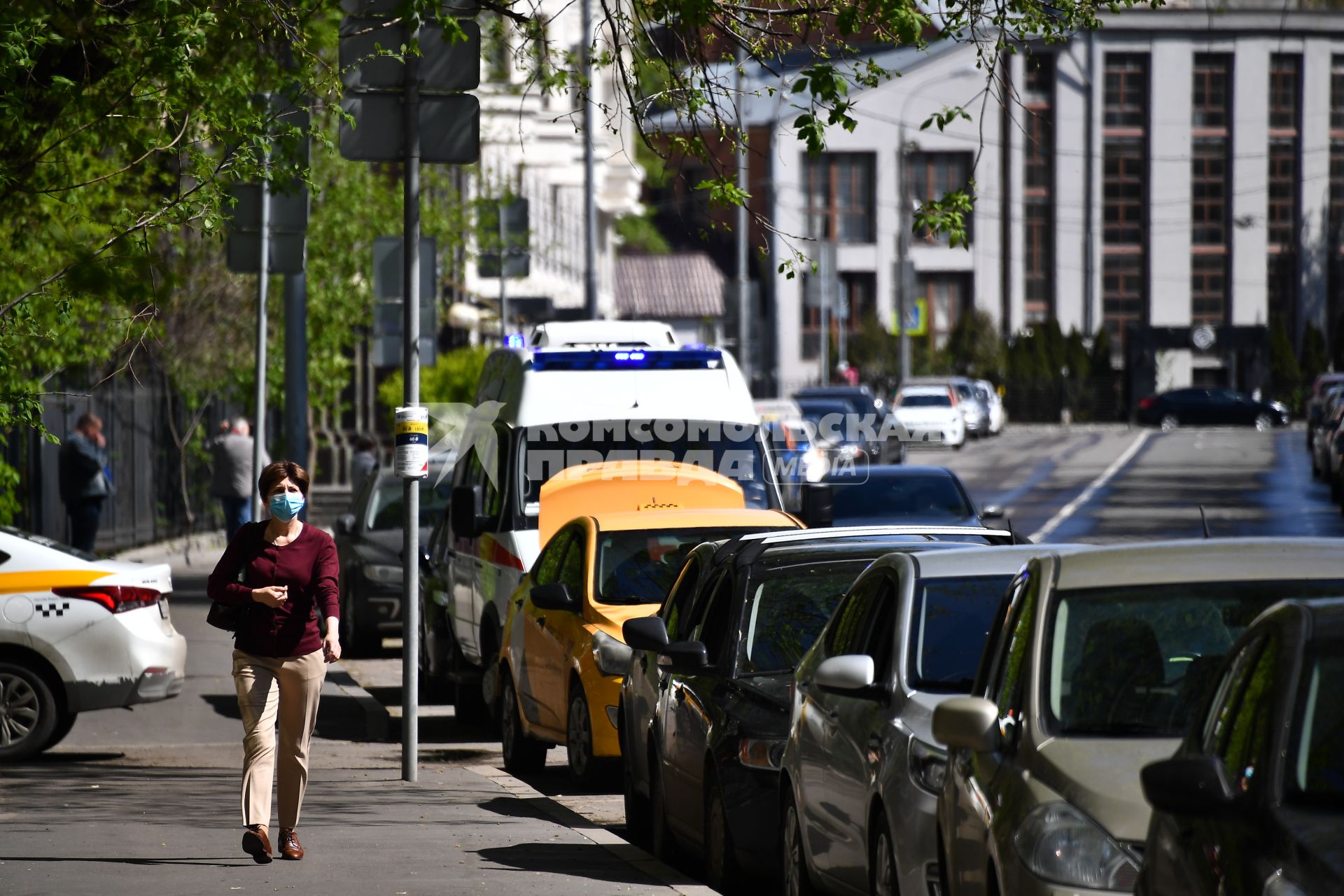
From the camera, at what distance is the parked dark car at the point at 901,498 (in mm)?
19828

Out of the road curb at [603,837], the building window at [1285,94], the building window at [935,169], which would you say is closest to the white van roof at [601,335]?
the road curb at [603,837]

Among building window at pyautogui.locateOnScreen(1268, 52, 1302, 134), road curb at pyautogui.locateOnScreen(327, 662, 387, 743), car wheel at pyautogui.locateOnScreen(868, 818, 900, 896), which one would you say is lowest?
road curb at pyautogui.locateOnScreen(327, 662, 387, 743)

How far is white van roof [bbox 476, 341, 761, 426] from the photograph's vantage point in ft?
50.9

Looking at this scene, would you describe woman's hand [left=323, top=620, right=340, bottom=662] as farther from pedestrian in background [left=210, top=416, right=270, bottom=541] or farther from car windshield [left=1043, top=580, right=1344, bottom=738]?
pedestrian in background [left=210, top=416, right=270, bottom=541]

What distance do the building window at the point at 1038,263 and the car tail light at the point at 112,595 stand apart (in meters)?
76.0

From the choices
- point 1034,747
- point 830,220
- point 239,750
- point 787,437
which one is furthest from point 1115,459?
point 1034,747

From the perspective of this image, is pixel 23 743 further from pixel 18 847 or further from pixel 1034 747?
pixel 1034 747

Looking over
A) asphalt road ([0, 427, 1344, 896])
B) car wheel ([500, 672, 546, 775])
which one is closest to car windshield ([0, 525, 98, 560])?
asphalt road ([0, 427, 1344, 896])

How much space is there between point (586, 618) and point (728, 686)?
310 centimetres

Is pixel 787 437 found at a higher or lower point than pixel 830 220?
lower

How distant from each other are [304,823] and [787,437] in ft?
74.7

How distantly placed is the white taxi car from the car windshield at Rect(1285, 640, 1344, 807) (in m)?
9.74

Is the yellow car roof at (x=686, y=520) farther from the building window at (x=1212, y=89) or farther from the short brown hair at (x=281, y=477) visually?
the building window at (x=1212, y=89)

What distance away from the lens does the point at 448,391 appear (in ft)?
111
